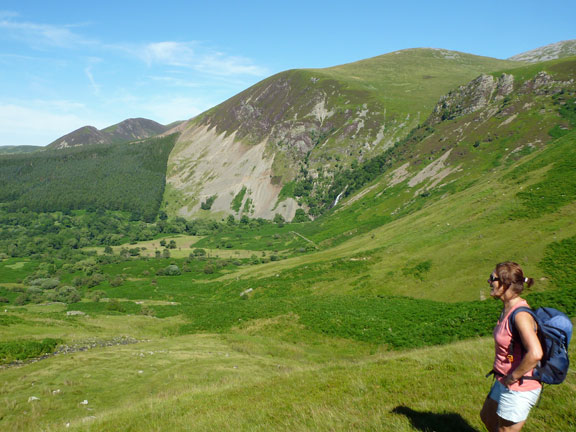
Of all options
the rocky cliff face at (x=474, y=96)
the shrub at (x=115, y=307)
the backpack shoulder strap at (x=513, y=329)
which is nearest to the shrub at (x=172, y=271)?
the shrub at (x=115, y=307)

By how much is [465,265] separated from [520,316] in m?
37.8

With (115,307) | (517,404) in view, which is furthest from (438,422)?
(115,307)

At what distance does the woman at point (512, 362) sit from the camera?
20.0 ft

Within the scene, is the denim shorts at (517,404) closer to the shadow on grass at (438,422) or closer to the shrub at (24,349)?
the shadow on grass at (438,422)

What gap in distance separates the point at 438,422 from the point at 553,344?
3.80m

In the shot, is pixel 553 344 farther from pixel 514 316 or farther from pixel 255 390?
pixel 255 390

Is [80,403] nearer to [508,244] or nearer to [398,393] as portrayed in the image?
[398,393]

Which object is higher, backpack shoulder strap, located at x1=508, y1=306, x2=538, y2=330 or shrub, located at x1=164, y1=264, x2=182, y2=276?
backpack shoulder strap, located at x1=508, y1=306, x2=538, y2=330

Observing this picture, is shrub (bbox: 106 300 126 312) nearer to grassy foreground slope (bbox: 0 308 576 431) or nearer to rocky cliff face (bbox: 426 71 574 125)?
grassy foreground slope (bbox: 0 308 576 431)

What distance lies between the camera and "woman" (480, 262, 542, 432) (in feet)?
20.0

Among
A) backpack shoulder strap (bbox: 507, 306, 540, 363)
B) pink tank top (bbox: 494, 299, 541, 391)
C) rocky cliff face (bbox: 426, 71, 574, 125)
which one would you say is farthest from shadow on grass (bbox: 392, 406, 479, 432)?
rocky cliff face (bbox: 426, 71, 574, 125)

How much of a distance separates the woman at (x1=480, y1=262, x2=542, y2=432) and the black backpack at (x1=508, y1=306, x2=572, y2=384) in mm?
148

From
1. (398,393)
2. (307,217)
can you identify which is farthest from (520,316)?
(307,217)

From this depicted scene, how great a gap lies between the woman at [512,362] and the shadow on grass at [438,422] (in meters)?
1.29
